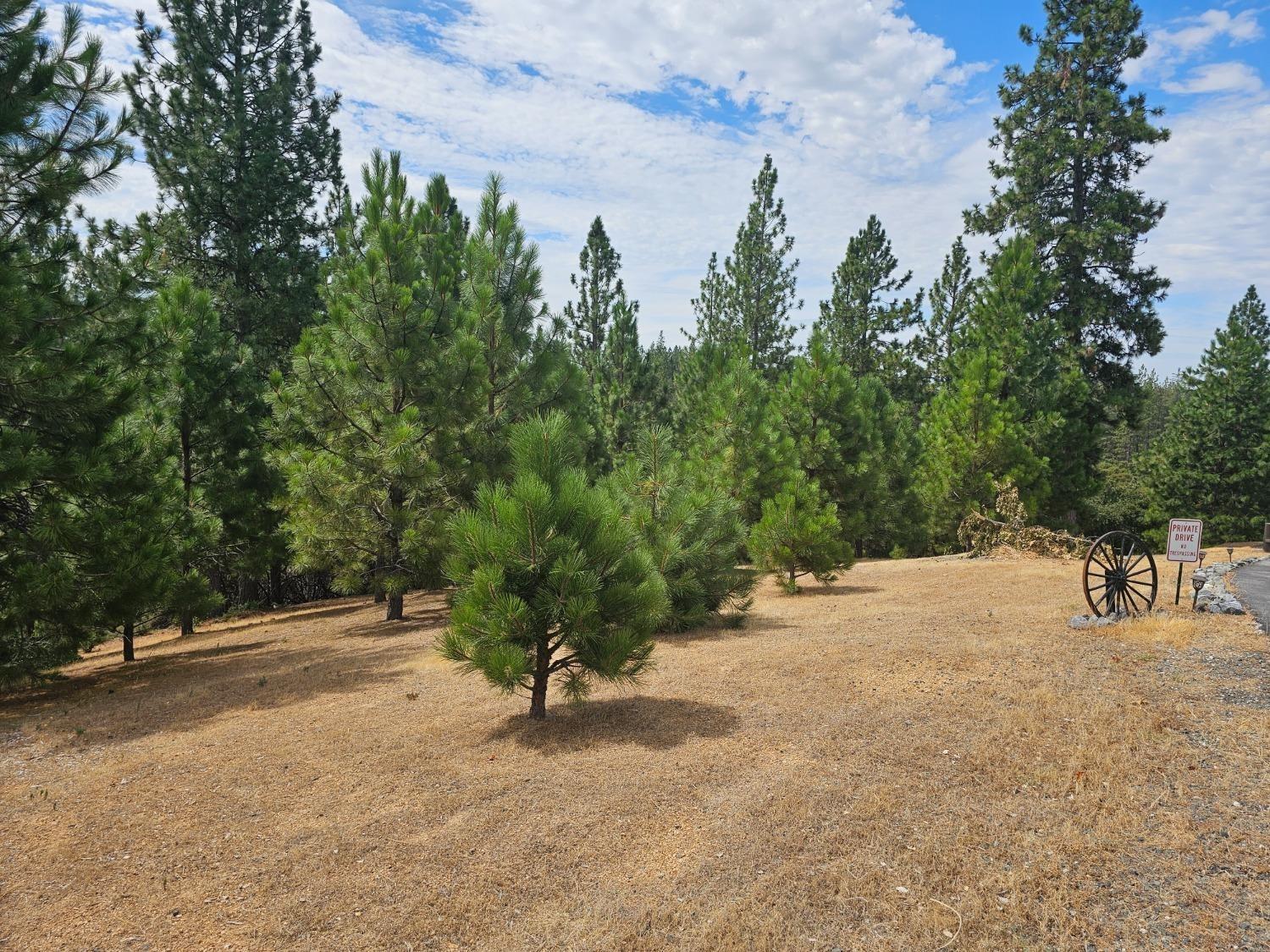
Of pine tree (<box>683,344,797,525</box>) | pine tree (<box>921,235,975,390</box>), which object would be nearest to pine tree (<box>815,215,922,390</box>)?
pine tree (<box>921,235,975,390</box>)

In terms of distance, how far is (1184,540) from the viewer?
28.2ft

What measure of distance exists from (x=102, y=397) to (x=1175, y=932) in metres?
9.74

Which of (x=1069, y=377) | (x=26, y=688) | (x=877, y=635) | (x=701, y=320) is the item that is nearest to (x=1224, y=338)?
(x=1069, y=377)

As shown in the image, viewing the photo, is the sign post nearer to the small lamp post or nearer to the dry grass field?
the small lamp post

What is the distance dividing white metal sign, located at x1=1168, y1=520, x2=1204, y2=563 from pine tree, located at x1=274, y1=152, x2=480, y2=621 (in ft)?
32.2

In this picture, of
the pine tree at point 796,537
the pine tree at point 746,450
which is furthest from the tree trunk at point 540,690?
the pine tree at point 746,450

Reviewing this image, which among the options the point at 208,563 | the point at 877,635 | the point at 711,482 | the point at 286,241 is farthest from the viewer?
the point at 286,241

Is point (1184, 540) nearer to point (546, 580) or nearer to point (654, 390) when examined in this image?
point (546, 580)

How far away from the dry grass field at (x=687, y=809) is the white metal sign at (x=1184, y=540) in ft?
3.35

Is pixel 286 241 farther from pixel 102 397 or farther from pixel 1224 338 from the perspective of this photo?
pixel 1224 338

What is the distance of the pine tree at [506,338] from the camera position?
1181 centimetres

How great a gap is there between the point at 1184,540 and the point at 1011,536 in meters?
9.00

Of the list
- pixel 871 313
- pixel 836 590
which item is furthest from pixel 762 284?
pixel 836 590

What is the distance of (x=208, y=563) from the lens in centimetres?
1263
